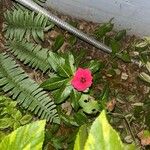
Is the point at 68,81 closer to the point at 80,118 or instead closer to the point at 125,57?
the point at 80,118

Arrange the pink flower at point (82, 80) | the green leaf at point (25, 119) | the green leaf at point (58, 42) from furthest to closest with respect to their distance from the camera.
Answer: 1. the green leaf at point (58, 42)
2. the green leaf at point (25, 119)
3. the pink flower at point (82, 80)

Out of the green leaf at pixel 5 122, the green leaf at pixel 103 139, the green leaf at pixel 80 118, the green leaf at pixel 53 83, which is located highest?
the green leaf at pixel 103 139

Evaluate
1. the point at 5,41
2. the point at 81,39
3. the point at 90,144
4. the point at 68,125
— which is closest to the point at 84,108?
the point at 68,125

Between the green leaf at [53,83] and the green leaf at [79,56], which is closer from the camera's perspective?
the green leaf at [53,83]

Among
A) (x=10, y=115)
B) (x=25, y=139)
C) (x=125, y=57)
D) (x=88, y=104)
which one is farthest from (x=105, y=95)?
(x=25, y=139)

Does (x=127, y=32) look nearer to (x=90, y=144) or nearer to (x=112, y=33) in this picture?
(x=112, y=33)

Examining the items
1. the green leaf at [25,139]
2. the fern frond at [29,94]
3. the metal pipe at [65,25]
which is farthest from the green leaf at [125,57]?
the green leaf at [25,139]

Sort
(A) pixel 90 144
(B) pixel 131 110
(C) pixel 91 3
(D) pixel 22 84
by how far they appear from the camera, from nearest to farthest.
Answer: (A) pixel 90 144 → (D) pixel 22 84 → (C) pixel 91 3 → (B) pixel 131 110

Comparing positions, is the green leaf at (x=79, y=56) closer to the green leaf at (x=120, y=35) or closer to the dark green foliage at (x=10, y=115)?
the green leaf at (x=120, y=35)
